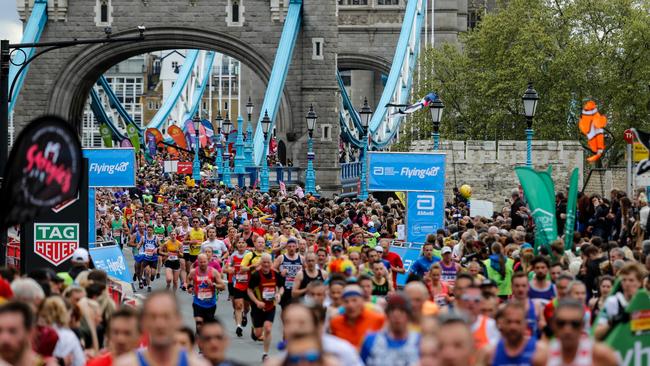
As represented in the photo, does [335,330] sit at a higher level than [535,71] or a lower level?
lower

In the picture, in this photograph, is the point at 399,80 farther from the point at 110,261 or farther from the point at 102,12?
the point at 110,261

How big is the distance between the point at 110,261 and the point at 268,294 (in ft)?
12.1

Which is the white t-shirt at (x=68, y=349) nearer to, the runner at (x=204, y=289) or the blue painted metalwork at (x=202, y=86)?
the runner at (x=204, y=289)

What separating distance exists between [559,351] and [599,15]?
45.7m

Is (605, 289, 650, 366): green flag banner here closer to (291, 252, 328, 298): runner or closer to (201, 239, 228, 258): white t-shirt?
(291, 252, 328, 298): runner

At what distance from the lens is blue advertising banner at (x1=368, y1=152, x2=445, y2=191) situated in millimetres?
25266

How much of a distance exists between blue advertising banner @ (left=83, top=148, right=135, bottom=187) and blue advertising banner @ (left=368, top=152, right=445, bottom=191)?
3.73 meters

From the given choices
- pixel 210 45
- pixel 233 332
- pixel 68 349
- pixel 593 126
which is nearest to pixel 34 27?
pixel 210 45

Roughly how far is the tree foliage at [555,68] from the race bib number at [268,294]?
3311 centimetres

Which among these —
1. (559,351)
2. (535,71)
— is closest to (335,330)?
(559,351)

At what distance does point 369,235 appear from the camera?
25.8 meters

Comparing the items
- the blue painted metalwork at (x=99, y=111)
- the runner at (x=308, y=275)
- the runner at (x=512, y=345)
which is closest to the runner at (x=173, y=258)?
the runner at (x=308, y=275)

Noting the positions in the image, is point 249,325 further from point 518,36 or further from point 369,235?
point 518,36

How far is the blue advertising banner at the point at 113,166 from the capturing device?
25.9 meters
